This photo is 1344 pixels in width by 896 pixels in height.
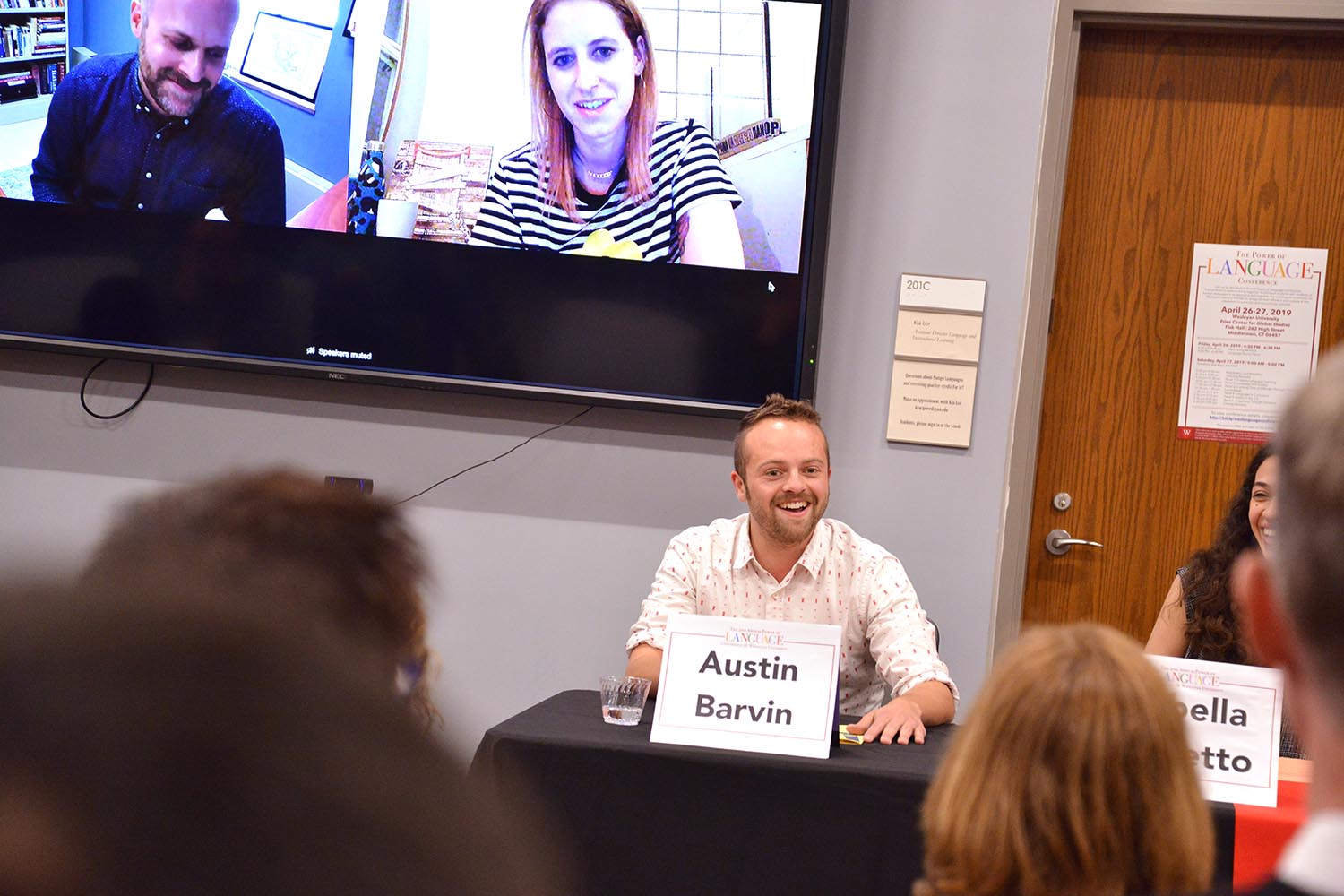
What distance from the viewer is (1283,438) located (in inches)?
24.0

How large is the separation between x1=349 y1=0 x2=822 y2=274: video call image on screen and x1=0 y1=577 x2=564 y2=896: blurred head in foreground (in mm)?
3055

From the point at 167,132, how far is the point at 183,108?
0.25ft

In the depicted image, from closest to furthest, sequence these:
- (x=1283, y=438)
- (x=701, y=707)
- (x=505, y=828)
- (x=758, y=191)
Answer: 1. (x=505, y=828)
2. (x=1283, y=438)
3. (x=701, y=707)
4. (x=758, y=191)

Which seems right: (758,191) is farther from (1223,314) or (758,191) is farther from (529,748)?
(529,748)

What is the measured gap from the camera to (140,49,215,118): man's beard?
133 inches

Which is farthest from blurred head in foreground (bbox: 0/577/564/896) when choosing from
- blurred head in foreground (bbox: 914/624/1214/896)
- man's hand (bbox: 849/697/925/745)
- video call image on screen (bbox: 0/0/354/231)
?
video call image on screen (bbox: 0/0/354/231)

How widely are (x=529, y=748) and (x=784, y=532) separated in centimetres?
97

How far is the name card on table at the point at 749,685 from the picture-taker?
222cm

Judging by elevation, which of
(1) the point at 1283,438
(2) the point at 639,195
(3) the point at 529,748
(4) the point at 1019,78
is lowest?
(3) the point at 529,748

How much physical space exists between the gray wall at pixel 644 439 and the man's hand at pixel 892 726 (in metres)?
0.95

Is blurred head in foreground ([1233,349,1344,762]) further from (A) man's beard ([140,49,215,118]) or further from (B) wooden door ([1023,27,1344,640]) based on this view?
(A) man's beard ([140,49,215,118])

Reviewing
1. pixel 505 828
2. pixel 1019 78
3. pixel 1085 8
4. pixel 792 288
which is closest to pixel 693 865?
pixel 792 288

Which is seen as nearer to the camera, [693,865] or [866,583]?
[693,865]

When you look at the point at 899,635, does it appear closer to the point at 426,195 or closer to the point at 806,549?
the point at 806,549
